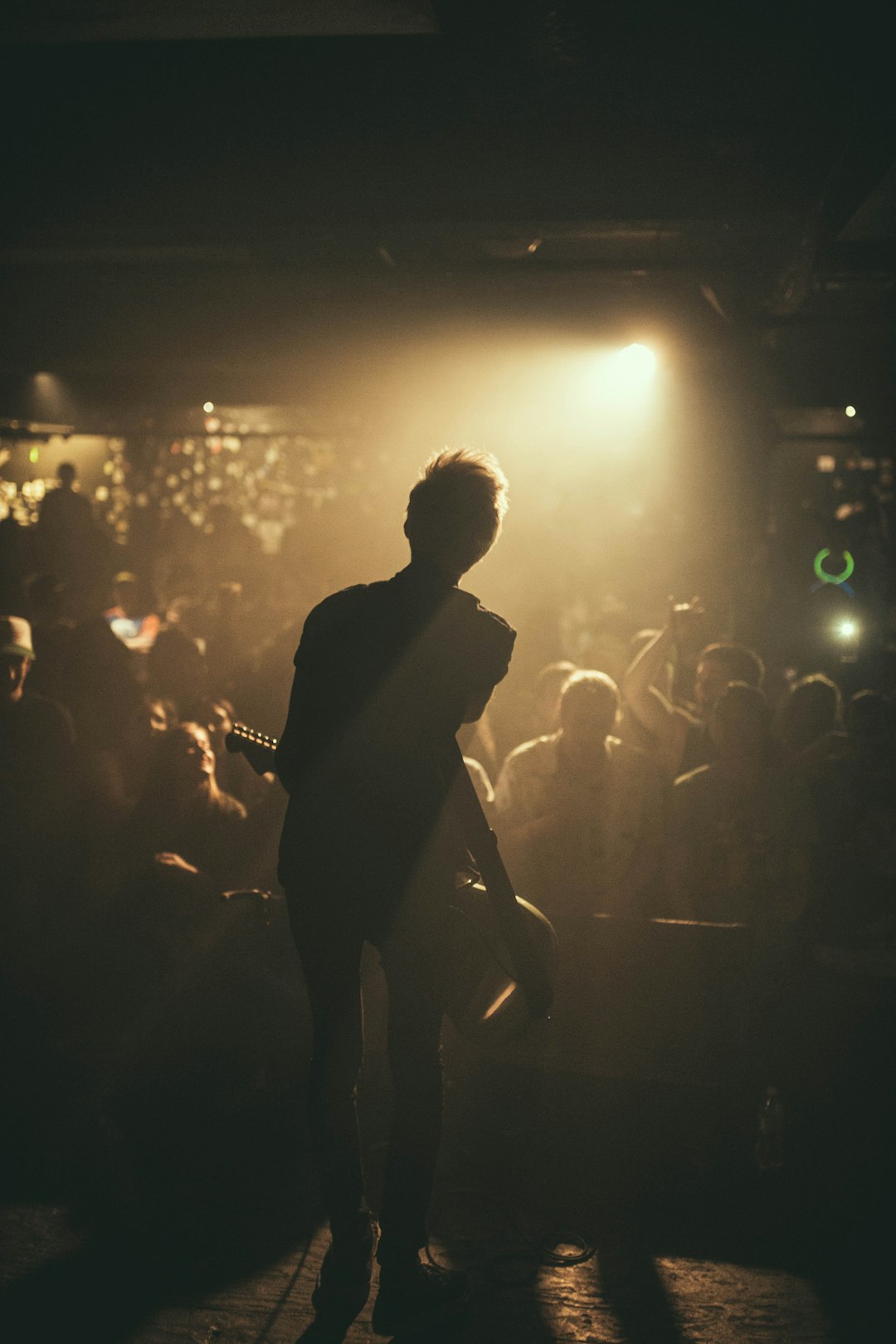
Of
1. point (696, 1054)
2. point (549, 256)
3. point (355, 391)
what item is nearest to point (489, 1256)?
point (696, 1054)

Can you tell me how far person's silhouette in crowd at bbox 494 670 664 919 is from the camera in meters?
4.92

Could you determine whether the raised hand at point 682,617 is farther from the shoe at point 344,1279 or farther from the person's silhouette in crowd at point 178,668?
the shoe at point 344,1279

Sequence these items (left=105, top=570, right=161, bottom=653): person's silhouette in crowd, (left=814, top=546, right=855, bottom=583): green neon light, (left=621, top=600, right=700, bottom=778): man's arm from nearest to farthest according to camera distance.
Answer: (left=621, top=600, right=700, bottom=778): man's arm, (left=814, top=546, right=855, bottom=583): green neon light, (left=105, top=570, right=161, bottom=653): person's silhouette in crowd

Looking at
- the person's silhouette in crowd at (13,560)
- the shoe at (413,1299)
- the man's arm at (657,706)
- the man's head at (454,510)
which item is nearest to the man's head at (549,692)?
the man's arm at (657,706)

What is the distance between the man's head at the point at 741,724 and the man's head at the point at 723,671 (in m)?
0.89

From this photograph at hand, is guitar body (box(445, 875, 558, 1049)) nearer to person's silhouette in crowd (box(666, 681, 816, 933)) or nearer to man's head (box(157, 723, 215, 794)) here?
person's silhouette in crowd (box(666, 681, 816, 933))

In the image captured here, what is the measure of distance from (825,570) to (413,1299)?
394 inches

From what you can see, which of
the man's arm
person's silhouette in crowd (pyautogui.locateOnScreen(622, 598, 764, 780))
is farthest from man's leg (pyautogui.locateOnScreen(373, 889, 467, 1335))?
the man's arm

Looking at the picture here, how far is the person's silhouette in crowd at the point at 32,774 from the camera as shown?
17.3 feet

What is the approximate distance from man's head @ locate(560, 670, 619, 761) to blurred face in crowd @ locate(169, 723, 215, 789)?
173cm

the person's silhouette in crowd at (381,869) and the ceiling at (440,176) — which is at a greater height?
the ceiling at (440,176)

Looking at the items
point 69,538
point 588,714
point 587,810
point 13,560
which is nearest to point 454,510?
point 588,714

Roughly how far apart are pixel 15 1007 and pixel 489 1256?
8.79ft

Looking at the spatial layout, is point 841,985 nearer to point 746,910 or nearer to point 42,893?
point 746,910
